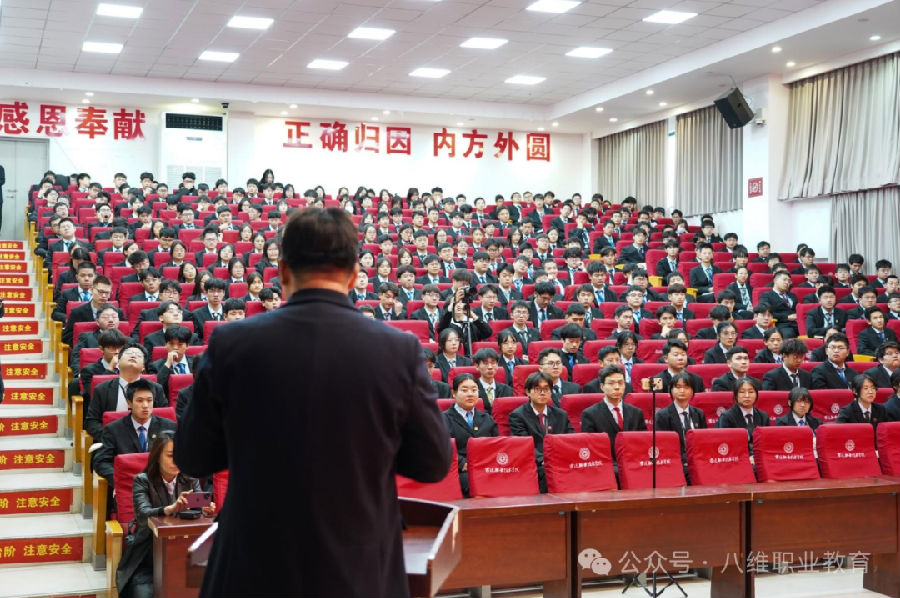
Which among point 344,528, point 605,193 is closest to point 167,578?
point 344,528

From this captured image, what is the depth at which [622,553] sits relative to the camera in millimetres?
3936

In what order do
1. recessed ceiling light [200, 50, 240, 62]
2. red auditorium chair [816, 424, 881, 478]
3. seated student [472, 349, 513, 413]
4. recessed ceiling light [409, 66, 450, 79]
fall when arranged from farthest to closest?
recessed ceiling light [409, 66, 450, 79], recessed ceiling light [200, 50, 240, 62], seated student [472, 349, 513, 413], red auditorium chair [816, 424, 881, 478]

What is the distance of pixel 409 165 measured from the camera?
16.2 m

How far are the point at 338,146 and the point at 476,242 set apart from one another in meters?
5.59

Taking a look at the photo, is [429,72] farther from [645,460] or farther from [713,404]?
[645,460]

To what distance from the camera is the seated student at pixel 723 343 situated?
716 centimetres

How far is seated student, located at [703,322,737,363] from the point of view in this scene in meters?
7.16

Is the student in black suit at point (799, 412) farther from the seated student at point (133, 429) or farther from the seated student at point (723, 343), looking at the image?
the seated student at point (133, 429)

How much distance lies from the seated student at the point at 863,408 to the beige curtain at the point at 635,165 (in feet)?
31.0

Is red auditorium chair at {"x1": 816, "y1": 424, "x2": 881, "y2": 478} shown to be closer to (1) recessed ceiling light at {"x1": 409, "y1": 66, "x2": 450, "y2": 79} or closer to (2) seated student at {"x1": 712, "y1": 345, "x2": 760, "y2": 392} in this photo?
(2) seated student at {"x1": 712, "y1": 345, "x2": 760, "y2": 392}

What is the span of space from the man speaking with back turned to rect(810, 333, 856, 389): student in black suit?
6154mm

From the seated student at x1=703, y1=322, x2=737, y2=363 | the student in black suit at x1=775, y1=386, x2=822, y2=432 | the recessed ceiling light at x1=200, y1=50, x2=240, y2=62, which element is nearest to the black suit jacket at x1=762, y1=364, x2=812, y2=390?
the seated student at x1=703, y1=322, x2=737, y2=363

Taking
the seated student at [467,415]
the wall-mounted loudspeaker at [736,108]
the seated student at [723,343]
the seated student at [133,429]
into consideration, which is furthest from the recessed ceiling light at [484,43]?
the seated student at [133,429]

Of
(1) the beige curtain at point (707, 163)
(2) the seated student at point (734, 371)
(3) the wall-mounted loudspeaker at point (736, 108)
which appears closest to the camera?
(2) the seated student at point (734, 371)
